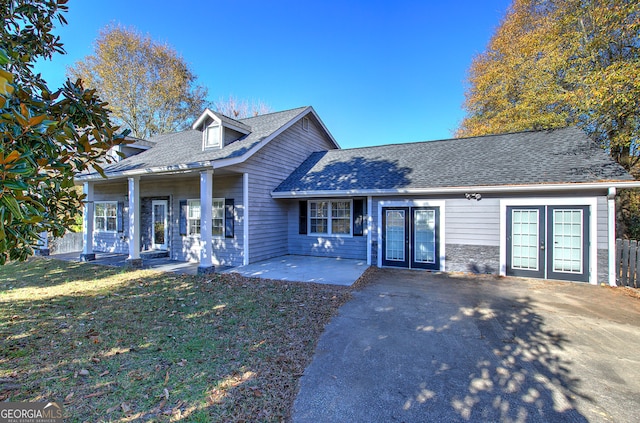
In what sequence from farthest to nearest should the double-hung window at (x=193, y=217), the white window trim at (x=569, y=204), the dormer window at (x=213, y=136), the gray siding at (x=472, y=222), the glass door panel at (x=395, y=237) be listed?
the double-hung window at (x=193, y=217), the dormer window at (x=213, y=136), the glass door panel at (x=395, y=237), the gray siding at (x=472, y=222), the white window trim at (x=569, y=204)

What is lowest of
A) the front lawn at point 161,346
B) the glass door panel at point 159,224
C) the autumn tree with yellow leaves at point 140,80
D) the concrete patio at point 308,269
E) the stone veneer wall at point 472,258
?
the front lawn at point 161,346

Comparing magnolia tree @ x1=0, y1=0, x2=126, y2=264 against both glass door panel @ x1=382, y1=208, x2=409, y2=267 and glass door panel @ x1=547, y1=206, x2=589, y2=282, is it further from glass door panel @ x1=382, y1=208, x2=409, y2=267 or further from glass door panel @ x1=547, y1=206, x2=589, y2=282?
glass door panel @ x1=547, y1=206, x2=589, y2=282

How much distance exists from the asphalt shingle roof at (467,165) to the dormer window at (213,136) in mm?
2782

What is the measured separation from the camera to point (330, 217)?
10523 mm

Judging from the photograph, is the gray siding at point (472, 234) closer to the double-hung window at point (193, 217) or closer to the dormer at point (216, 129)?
the dormer at point (216, 129)

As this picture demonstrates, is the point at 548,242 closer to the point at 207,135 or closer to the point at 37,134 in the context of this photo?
the point at 37,134

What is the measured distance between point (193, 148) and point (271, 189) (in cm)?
372

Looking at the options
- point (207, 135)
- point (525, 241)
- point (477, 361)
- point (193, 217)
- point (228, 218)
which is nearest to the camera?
point (477, 361)

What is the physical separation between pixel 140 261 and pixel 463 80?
1965cm

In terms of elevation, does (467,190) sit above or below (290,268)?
above

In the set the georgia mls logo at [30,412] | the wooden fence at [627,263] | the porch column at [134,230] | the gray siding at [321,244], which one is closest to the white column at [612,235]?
the wooden fence at [627,263]

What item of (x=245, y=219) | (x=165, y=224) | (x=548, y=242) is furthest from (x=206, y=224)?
(x=548, y=242)

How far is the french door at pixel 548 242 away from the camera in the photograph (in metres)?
7.18

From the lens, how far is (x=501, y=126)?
49.1 ft
